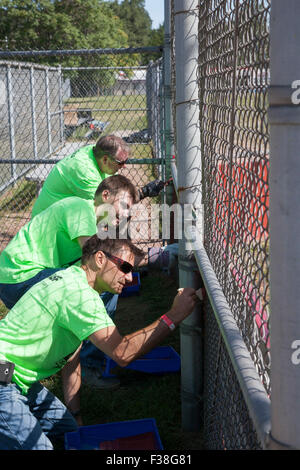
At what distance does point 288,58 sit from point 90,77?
15.0 meters

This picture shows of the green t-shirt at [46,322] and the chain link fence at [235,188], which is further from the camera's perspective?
the green t-shirt at [46,322]

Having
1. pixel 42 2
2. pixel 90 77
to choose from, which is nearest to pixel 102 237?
pixel 90 77

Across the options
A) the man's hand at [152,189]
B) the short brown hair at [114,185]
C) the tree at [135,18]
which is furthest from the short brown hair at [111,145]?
the tree at [135,18]

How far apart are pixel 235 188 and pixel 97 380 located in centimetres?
235

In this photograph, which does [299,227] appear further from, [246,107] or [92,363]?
[92,363]

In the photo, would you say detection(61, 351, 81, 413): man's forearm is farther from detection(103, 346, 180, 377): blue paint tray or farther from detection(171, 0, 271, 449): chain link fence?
detection(171, 0, 271, 449): chain link fence

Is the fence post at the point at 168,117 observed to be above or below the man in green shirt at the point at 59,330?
above

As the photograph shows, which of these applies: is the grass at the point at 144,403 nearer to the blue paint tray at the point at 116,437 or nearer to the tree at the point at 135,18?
the blue paint tray at the point at 116,437

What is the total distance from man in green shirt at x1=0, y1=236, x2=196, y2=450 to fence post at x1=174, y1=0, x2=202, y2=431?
0.83 ft

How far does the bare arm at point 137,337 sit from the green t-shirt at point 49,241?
107 cm

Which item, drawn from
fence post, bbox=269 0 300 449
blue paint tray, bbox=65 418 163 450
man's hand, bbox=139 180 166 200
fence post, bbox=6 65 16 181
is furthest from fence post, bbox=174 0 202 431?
fence post, bbox=6 65 16 181

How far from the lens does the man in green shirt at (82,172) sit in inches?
182

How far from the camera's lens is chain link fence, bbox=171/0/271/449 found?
4.68ft

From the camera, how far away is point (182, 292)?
101 inches
